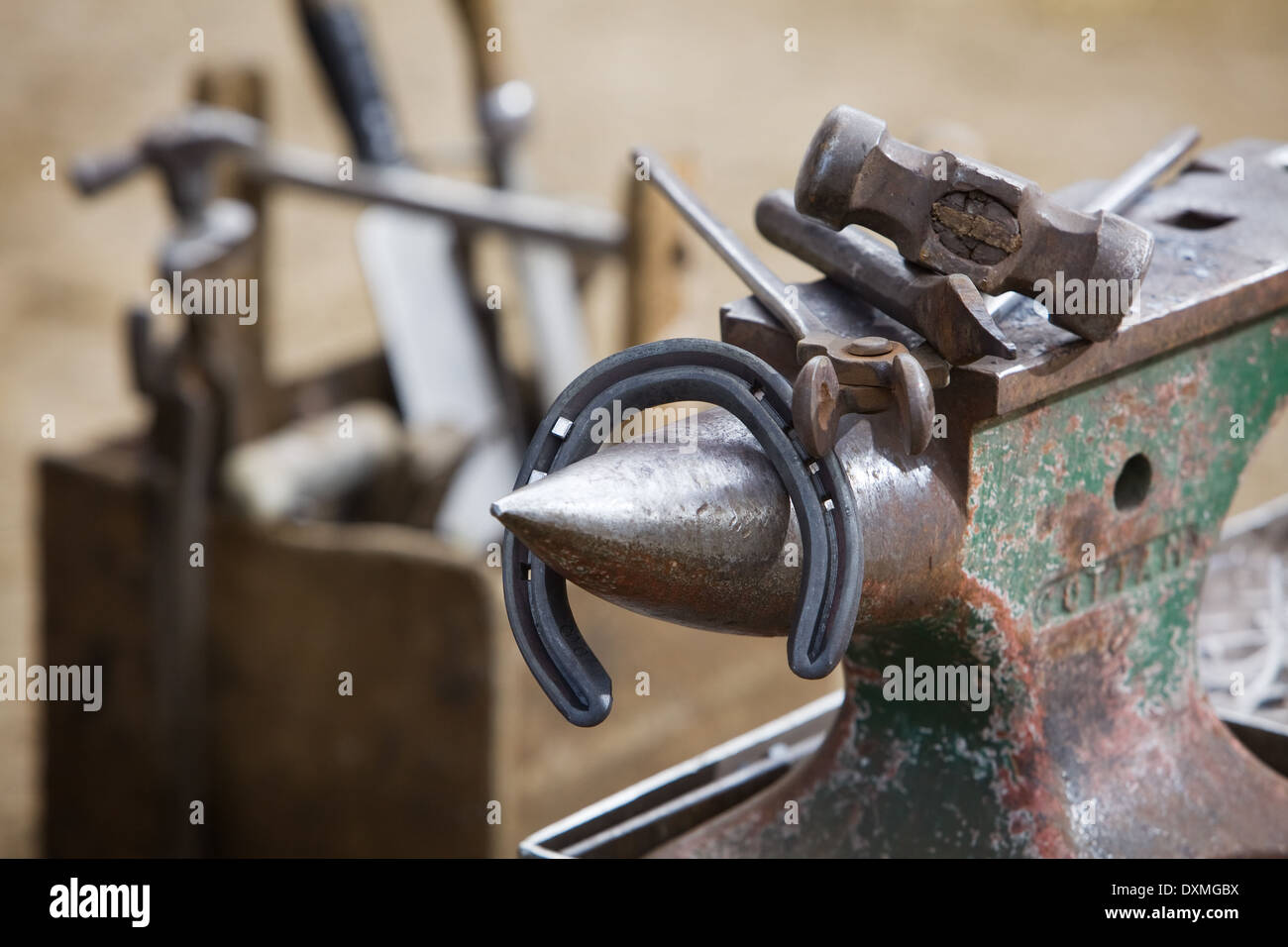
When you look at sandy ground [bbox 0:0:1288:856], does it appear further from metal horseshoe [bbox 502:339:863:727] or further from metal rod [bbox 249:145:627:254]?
metal horseshoe [bbox 502:339:863:727]

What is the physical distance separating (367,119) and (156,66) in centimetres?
357

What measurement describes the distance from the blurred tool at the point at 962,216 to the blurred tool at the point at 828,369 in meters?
0.05

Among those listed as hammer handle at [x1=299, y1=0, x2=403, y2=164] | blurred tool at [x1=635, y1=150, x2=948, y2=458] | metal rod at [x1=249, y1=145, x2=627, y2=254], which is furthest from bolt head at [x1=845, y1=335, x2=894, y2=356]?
hammer handle at [x1=299, y1=0, x2=403, y2=164]

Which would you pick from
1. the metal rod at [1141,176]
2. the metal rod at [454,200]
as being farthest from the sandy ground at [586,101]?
the metal rod at [1141,176]

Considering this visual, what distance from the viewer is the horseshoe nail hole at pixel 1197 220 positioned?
3.12ft

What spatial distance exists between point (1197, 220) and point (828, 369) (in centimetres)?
39

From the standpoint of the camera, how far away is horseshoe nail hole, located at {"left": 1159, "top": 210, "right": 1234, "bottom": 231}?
0.95 m

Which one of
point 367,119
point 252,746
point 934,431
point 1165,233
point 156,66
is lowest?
point 252,746

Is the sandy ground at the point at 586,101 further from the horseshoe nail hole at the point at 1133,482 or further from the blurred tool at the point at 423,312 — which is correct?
the horseshoe nail hole at the point at 1133,482

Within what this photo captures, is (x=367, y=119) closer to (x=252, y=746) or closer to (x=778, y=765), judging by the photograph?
(x=252, y=746)

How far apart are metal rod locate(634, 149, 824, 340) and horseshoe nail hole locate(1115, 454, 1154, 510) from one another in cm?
20

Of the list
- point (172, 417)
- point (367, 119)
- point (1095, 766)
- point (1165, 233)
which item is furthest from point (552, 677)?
point (367, 119)

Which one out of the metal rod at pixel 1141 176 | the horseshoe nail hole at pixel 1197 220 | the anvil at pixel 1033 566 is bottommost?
the anvil at pixel 1033 566

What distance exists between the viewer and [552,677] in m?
0.70
